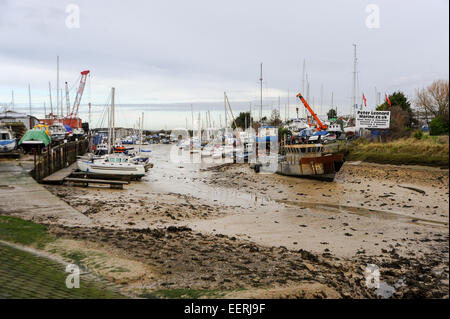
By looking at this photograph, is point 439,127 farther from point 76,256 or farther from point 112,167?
point 112,167

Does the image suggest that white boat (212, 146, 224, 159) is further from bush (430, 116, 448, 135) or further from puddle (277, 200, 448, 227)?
bush (430, 116, 448, 135)

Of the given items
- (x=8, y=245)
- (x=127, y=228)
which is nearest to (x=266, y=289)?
(x=8, y=245)

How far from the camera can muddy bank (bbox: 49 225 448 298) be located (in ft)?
24.7

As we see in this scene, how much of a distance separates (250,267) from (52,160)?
26519mm

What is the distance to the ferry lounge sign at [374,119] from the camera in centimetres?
2453

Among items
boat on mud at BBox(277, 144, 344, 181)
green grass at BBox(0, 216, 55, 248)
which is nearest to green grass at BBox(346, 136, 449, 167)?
boat on mud at BBox(277, 144, 344, 181)

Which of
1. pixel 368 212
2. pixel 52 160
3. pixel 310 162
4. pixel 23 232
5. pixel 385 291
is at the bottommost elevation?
pixel 368 212

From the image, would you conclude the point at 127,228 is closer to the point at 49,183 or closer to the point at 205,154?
the point at 49,183

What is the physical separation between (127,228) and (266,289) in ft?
25.2

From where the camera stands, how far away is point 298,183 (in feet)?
99.3

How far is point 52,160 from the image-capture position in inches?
1185

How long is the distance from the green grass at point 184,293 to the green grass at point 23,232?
4.46 meters

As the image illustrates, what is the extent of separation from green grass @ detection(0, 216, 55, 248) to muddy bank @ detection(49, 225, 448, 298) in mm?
468

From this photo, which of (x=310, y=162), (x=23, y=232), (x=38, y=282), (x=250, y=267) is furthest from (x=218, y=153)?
(x=38, y=282)
